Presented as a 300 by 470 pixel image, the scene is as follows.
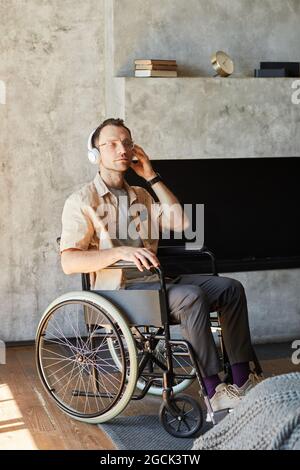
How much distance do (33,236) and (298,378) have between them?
2.70 metres

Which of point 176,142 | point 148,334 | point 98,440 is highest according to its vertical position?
point 176,142

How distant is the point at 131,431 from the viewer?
3.43 metres

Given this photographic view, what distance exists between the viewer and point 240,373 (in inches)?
136

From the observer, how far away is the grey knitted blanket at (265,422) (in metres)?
2.06

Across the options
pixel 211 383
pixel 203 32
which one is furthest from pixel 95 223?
pixel 203 32

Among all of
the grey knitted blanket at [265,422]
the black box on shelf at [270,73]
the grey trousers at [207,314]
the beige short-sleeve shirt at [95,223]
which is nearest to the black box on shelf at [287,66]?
the black box on shelf at [270,73]

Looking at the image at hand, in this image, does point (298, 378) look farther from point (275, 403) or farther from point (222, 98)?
point (222, 98)

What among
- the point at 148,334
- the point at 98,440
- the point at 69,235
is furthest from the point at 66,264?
the point at 98,440

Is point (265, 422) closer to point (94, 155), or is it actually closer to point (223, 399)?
point (223, 399)

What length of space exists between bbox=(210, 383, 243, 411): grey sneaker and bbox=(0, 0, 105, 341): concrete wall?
174cm

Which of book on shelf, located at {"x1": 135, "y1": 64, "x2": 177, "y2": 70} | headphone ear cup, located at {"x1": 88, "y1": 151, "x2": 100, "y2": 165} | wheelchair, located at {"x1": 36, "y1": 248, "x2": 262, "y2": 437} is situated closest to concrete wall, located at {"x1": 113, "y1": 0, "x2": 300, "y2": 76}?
book on shelf, located at {"x1": 135, "y1": 64, "x2": 177, "y2": 70}

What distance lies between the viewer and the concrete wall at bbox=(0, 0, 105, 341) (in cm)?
471

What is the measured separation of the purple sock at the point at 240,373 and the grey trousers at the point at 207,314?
2 cm
